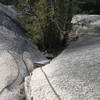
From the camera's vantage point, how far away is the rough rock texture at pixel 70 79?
1510mm

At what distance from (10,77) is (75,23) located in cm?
238

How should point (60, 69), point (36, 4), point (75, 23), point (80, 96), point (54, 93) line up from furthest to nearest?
point (75, 23), point (36, 4), point (60, 69), point (54, 93), point (80, 96)

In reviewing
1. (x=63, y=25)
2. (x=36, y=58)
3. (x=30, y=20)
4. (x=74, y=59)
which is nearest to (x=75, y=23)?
(x=63, y=25)

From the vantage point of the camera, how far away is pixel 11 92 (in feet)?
6.26

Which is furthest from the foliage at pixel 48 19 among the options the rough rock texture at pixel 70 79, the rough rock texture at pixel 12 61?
Answer: the rough rock texture at pixel 70 79

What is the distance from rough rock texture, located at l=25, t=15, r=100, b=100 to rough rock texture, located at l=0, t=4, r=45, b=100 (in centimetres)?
11

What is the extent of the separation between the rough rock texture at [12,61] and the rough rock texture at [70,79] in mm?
115

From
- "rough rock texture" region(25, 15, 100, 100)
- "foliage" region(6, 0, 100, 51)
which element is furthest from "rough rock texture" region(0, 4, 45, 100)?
"foliage" region(6, 0, 100, 51)

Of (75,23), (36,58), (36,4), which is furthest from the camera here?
(75,23)

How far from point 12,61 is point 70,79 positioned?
2.37ft

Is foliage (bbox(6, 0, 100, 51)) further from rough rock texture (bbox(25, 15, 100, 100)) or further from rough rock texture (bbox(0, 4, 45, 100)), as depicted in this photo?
rough rock texture (bbox(25, 15, 100, 100))

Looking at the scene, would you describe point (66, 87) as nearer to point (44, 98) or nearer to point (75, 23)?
point (44, 98)

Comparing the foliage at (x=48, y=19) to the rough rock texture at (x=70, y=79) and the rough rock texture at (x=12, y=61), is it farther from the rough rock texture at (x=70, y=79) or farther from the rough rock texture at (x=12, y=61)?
the rough rock texture at (x=70, y=79)

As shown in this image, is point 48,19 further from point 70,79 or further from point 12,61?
point 70,79
